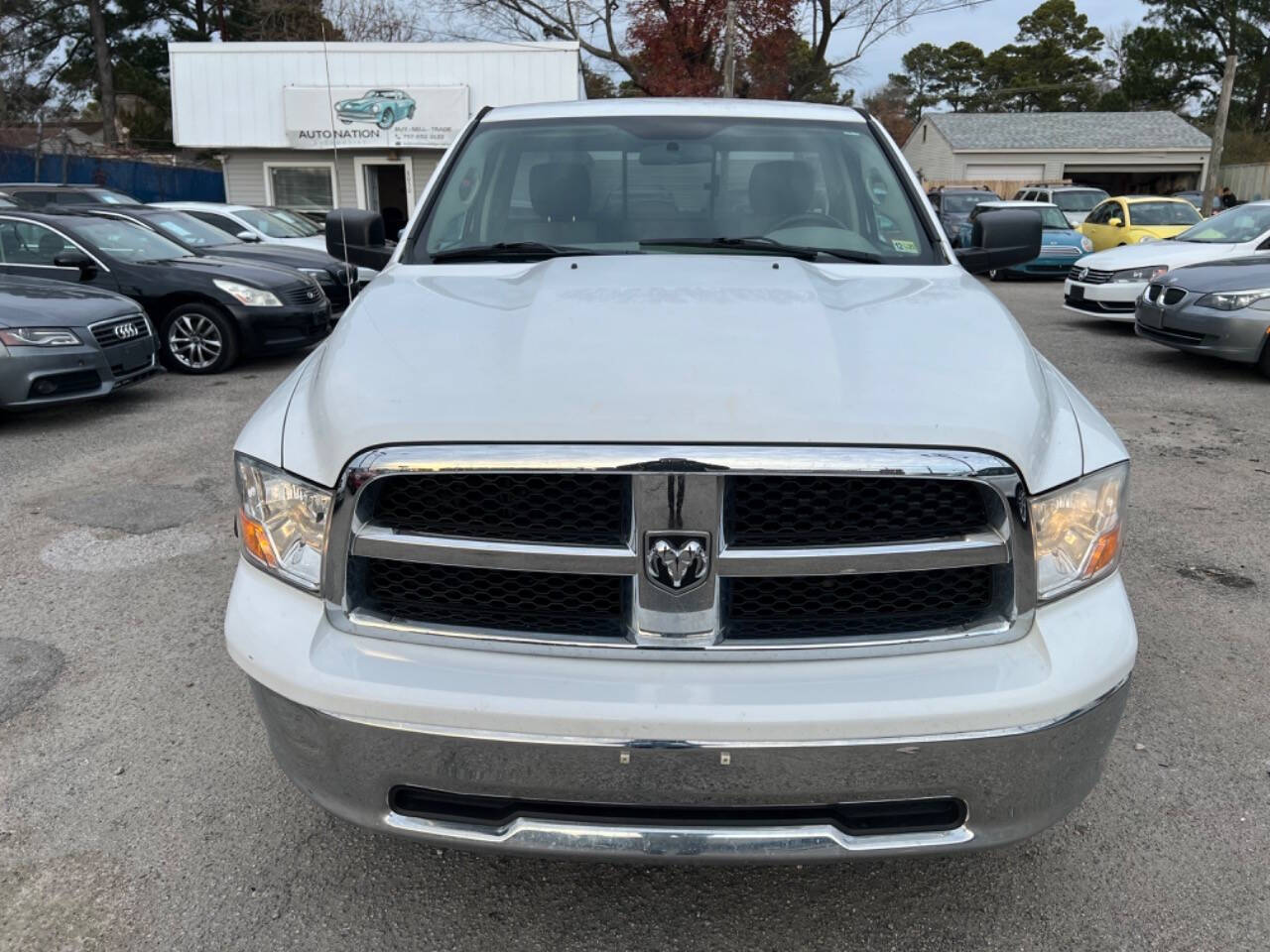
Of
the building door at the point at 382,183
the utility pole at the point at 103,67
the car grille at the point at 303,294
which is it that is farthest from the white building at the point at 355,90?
the utility pole at the point at 103,67

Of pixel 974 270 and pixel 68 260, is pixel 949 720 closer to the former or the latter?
pixel 974 270

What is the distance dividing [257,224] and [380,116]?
918cm

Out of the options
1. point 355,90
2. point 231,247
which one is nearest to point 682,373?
point 231,247

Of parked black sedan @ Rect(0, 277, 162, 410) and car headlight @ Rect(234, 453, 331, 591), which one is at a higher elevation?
car headlight @ Rect(234, 453, 331, 591)

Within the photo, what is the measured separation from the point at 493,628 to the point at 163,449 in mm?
5435

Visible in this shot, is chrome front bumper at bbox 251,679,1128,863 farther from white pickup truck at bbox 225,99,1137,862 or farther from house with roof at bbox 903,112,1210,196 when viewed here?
house with roof at bbox 903,112,1210,196

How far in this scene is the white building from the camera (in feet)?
69.1

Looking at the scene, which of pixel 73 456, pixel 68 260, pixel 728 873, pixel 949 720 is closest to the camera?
pixel 949 720

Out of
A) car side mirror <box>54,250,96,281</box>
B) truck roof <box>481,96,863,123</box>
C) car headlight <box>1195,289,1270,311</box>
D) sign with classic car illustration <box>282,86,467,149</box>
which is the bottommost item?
car headlight <box>1195,289,1270,311</box>

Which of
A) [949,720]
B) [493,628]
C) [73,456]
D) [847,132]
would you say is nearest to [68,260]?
[73,456]

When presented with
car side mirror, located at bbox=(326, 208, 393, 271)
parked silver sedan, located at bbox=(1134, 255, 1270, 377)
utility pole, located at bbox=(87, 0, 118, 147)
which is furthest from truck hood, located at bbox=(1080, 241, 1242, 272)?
utility pole, located at bbox=(87, 0, 118, 147)

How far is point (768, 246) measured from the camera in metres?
3.18

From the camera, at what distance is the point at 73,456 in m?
6.31

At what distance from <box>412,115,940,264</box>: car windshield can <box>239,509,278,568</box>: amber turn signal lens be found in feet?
4.38
